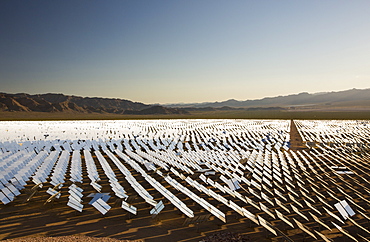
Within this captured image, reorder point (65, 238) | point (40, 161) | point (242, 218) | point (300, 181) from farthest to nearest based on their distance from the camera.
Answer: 1. point (40, 161)
2. point (300, 181)
3. point (242, 218)
4. point (65, 238)

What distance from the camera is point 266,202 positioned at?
8922 millimetres

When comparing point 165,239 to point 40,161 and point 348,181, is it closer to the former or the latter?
point 348,181

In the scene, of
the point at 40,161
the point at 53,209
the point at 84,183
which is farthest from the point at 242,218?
the point at 40,161

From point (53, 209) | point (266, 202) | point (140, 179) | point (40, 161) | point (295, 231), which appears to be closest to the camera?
point (295, 231)

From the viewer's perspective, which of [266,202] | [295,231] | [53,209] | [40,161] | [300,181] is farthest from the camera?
[40,161]

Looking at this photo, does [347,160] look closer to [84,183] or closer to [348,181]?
[348,181]

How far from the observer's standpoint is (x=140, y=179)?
1222 cm

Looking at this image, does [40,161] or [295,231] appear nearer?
[295,231]

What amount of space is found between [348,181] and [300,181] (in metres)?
2.49

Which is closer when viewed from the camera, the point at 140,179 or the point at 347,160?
the point at 140,179

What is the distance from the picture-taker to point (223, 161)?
15586mm

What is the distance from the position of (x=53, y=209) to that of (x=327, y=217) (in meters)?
8.51

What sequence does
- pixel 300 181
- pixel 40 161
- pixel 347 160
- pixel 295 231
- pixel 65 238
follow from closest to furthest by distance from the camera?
pixel 65 238 < pixel 295 231 < pixel 300 181 < pixel 40 161 < pixel 347 160

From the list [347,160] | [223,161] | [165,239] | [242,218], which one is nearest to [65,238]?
[165,239]
